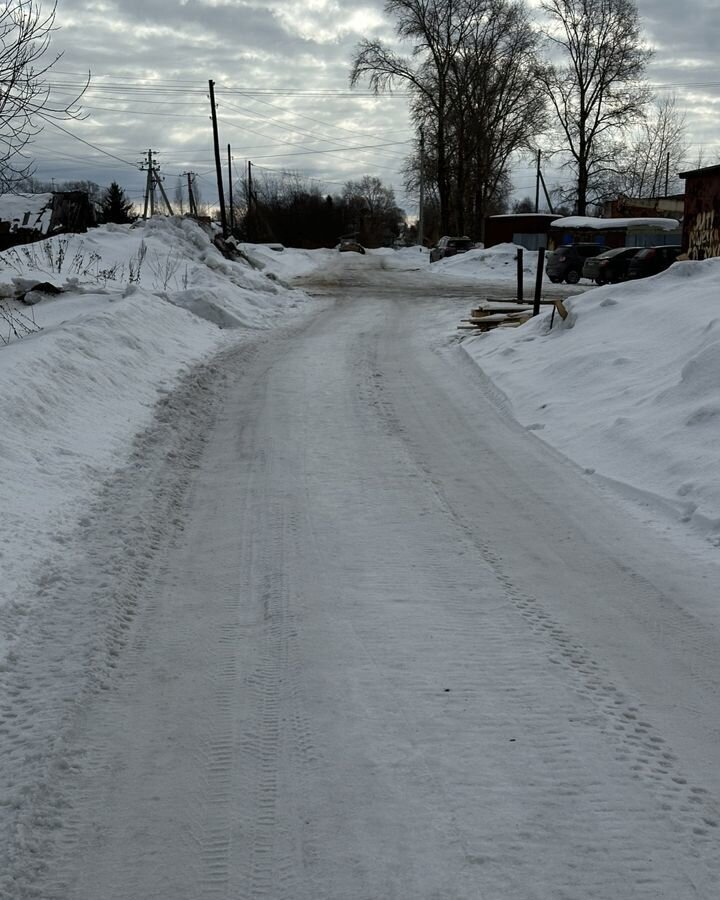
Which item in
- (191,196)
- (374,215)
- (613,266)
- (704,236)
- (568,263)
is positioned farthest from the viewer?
(374,215)

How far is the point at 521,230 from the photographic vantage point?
4619cm

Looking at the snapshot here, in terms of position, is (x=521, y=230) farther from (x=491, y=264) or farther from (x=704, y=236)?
(x=704, y=236)

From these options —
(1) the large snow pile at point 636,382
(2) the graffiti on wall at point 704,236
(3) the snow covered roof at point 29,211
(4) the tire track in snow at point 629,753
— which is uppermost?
(3) the snow covered roof at point 29,211

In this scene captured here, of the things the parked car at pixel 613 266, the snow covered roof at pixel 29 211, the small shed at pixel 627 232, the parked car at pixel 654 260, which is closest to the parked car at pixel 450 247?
the small shed at pixel 627 232

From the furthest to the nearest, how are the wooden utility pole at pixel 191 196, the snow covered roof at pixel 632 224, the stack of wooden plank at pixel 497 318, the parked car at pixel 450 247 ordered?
the wooden utility pole at pixel 191 196, the parked car at pixel 450 247, the snow covered roof at pixel 632 224, the stack of wooden plank at pixel 497 318

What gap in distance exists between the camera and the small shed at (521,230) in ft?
148

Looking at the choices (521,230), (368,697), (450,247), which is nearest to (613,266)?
(521,230)

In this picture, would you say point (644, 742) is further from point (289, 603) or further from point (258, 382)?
point (258, 382)

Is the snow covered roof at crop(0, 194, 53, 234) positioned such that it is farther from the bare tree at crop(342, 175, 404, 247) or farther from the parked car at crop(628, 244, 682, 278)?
the bare tree at crop(342, 175, 404, 247)

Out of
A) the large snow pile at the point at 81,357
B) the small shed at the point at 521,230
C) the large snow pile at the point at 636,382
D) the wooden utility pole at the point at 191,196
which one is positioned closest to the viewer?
the large snow pile at the point at 81,357

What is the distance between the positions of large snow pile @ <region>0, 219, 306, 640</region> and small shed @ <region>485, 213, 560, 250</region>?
955 inches

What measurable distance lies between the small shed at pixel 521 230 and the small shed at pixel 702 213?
2189 centimetres

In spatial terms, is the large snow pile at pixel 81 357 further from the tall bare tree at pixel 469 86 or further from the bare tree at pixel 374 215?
the bare tree at pixel 374 215

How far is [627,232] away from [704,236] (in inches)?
736
